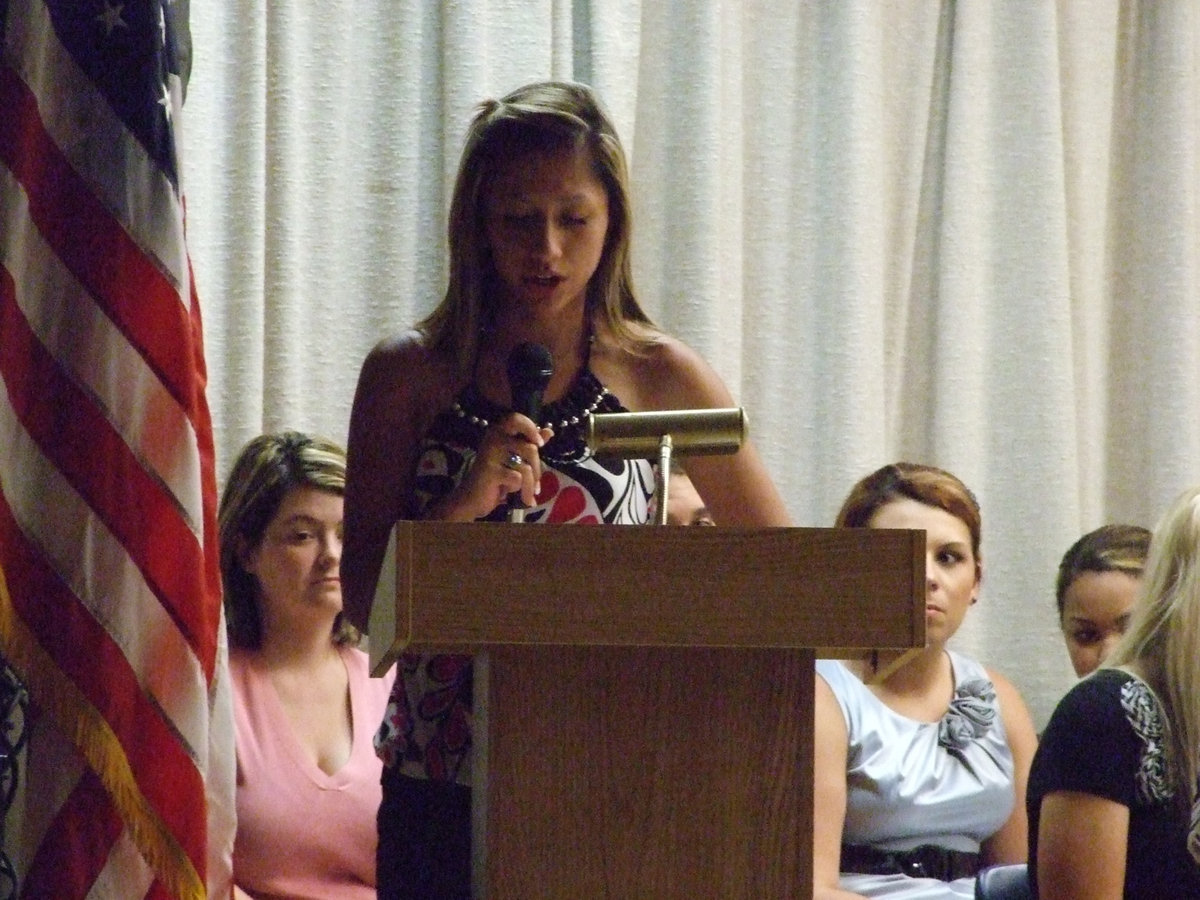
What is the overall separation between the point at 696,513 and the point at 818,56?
149 centimetres

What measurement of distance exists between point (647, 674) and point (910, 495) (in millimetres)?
1996

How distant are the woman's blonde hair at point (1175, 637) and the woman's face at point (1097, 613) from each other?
104 centimetres

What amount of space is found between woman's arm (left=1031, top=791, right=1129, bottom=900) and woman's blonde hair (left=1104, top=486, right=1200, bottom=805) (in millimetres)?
120

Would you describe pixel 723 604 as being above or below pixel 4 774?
above

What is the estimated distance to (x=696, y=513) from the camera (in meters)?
3.37

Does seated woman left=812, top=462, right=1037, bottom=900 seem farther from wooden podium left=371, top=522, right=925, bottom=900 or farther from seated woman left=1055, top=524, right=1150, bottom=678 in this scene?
wooden podium left=371, top=522, right=925, bottom=900

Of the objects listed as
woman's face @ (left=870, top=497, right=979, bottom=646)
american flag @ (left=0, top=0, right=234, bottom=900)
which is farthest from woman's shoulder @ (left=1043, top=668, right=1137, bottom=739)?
american flag @ (left=0, top=0, right=234, bottom=900)

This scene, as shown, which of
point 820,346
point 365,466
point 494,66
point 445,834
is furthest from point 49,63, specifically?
point 820,346

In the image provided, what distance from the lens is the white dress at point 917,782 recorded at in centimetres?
312

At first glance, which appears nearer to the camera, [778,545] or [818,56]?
[778,545]

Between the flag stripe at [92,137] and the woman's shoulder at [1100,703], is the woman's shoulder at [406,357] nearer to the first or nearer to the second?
the flag stripe at [92,137]

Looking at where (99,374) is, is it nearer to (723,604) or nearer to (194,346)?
(194,346)

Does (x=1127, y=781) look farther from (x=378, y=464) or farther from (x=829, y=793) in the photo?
(x=378, y=464)

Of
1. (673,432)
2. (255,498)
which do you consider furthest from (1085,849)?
(255,498)
